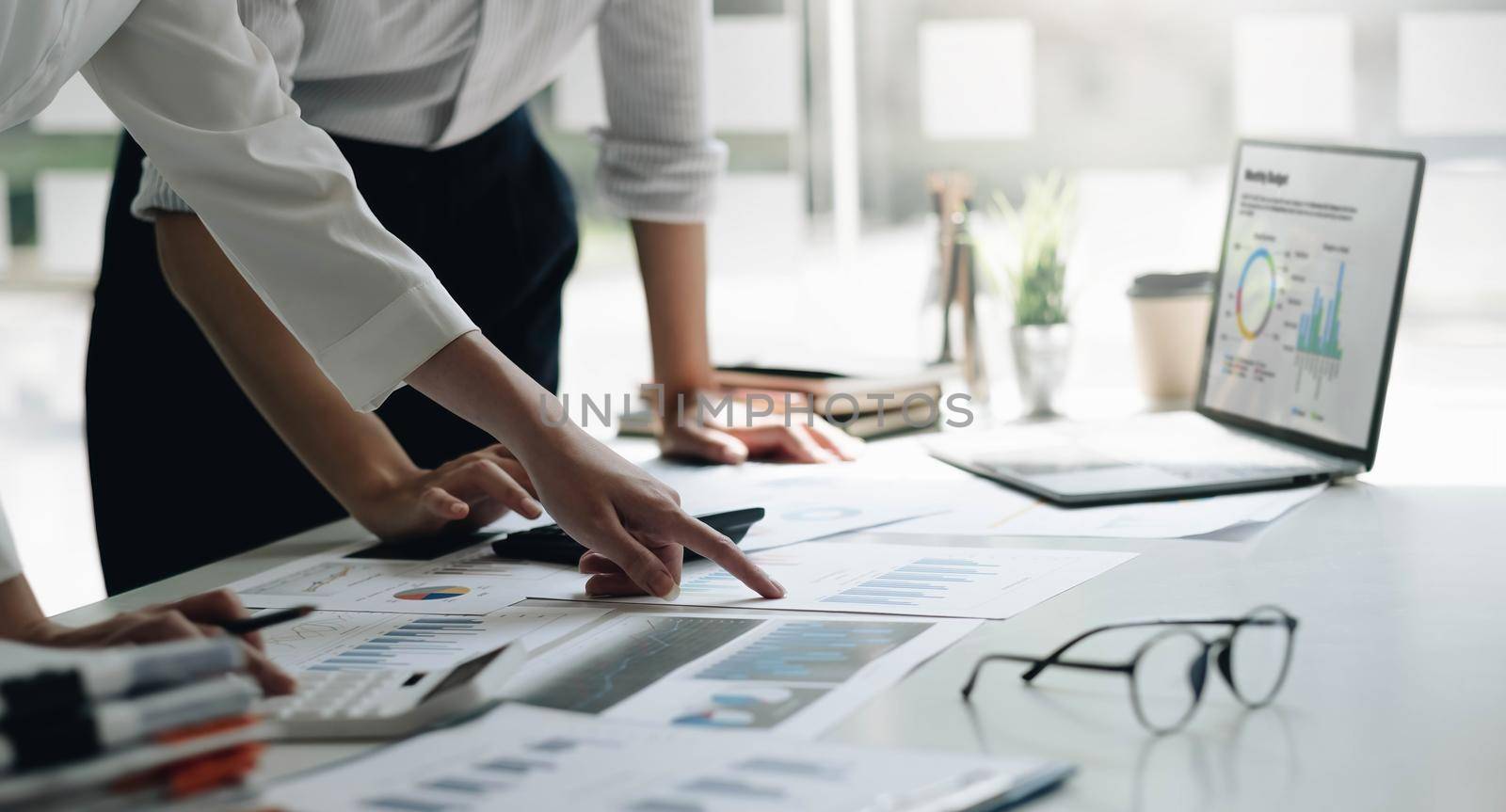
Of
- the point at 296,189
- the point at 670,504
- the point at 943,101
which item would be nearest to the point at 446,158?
the point at 296,189

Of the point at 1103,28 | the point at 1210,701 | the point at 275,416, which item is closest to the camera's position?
the point at 1210,701

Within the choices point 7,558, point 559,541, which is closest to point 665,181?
point 559,541

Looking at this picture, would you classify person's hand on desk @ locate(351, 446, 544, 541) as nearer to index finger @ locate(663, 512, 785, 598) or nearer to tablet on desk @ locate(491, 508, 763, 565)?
tablet on desk @ locate(491, 508, 763, 565)

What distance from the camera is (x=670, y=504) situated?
1.05m

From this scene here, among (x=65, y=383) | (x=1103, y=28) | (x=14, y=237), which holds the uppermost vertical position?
(x=1103, y=28)

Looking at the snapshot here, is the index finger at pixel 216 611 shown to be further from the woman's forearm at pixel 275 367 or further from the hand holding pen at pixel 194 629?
the woman's forearm at pixel 275 367

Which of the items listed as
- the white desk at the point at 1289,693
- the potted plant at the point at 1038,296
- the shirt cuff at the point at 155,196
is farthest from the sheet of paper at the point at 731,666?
the potted plant at the point at 1038,296

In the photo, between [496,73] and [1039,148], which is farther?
[1039,148]

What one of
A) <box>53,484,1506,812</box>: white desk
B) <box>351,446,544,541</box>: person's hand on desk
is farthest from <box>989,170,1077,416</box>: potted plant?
<box>351,446,544,541</box>: person's hand on desk

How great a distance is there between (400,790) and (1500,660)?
0.61 m

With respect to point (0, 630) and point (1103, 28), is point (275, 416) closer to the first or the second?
point (0, 630)

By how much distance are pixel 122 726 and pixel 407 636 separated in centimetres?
39

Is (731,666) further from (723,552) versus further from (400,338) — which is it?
(400,338)

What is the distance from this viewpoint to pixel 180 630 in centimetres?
80
